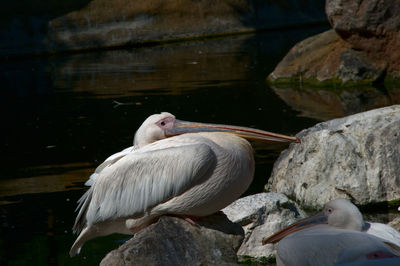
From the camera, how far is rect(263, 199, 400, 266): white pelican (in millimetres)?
2858

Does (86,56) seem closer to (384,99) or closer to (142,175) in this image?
(384,99)

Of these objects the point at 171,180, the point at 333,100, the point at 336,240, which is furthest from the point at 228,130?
the point at 333,100

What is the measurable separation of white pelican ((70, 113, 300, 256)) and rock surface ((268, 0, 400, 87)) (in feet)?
23.8

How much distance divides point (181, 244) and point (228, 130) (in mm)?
730

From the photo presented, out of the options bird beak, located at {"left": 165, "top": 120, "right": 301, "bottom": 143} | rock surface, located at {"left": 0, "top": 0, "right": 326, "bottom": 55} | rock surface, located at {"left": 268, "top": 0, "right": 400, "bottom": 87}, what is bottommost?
rock surface, located at {"left": 0, "top": 0, "right": 326, "bottom": 55}

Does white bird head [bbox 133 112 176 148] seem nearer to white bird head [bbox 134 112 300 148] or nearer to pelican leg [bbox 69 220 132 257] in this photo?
white bird head [bbox 134 112 300 148]

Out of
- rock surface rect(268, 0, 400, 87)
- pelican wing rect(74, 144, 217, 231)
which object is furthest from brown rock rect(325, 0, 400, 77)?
pelican wing rect(74, 144, 217, 231)

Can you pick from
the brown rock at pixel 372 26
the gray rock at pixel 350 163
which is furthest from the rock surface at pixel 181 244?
the brown rock at pixel 372 26

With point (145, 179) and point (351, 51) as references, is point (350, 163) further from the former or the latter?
point (351, 51)

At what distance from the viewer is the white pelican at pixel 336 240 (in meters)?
2.86

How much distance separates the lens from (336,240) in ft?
9.79

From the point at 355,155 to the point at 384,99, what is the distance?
506 centimetres

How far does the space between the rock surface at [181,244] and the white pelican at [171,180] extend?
0.11 m

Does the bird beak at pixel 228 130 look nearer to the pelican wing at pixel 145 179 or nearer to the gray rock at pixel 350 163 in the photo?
the pelican wing at pixel 145 179
